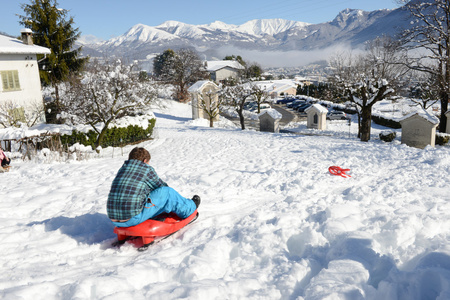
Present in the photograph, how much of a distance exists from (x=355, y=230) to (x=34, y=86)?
2482 cm

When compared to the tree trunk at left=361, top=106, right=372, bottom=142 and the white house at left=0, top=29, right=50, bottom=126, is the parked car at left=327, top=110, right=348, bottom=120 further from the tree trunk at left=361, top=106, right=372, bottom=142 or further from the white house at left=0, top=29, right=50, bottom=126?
the white house at left=0, top=29, right=50, bottom=126

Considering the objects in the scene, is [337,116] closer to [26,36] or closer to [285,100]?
[285,100]

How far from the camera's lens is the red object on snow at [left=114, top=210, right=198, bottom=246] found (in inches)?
184

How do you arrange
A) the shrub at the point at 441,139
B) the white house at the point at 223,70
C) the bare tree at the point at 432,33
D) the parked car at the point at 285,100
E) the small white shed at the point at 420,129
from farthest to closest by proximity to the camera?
the white house at the point at 223,70 → the parked car at the point at 285,100 → the bare tree at the point at 432,33 → the shrub at the point at 441,139 → the small white shed at the point at 420,129

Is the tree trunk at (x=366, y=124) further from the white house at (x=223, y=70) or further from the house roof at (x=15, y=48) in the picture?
the white house at (x=223, y=70)

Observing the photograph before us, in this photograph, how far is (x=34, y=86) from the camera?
22844 mm

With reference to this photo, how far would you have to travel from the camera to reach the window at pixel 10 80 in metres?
20.9

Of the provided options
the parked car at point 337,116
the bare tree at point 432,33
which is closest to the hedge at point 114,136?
the bare tree at point 432,33

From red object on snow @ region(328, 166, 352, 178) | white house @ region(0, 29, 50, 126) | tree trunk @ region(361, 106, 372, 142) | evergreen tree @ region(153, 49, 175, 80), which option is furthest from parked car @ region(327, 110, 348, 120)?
red object on snow @ region(328, 166, 352, 178)

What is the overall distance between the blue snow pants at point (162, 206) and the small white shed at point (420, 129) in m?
17.7

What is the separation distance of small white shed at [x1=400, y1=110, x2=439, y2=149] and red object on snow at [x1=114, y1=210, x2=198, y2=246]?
18.0 m

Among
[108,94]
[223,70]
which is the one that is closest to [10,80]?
[108,94]

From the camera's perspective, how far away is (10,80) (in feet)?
69.6

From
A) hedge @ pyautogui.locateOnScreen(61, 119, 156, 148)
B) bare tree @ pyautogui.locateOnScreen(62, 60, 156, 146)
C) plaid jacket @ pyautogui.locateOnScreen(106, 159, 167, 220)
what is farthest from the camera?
hedge @ pyautogui.locateOnScreen(61, 119, 156, 148)
